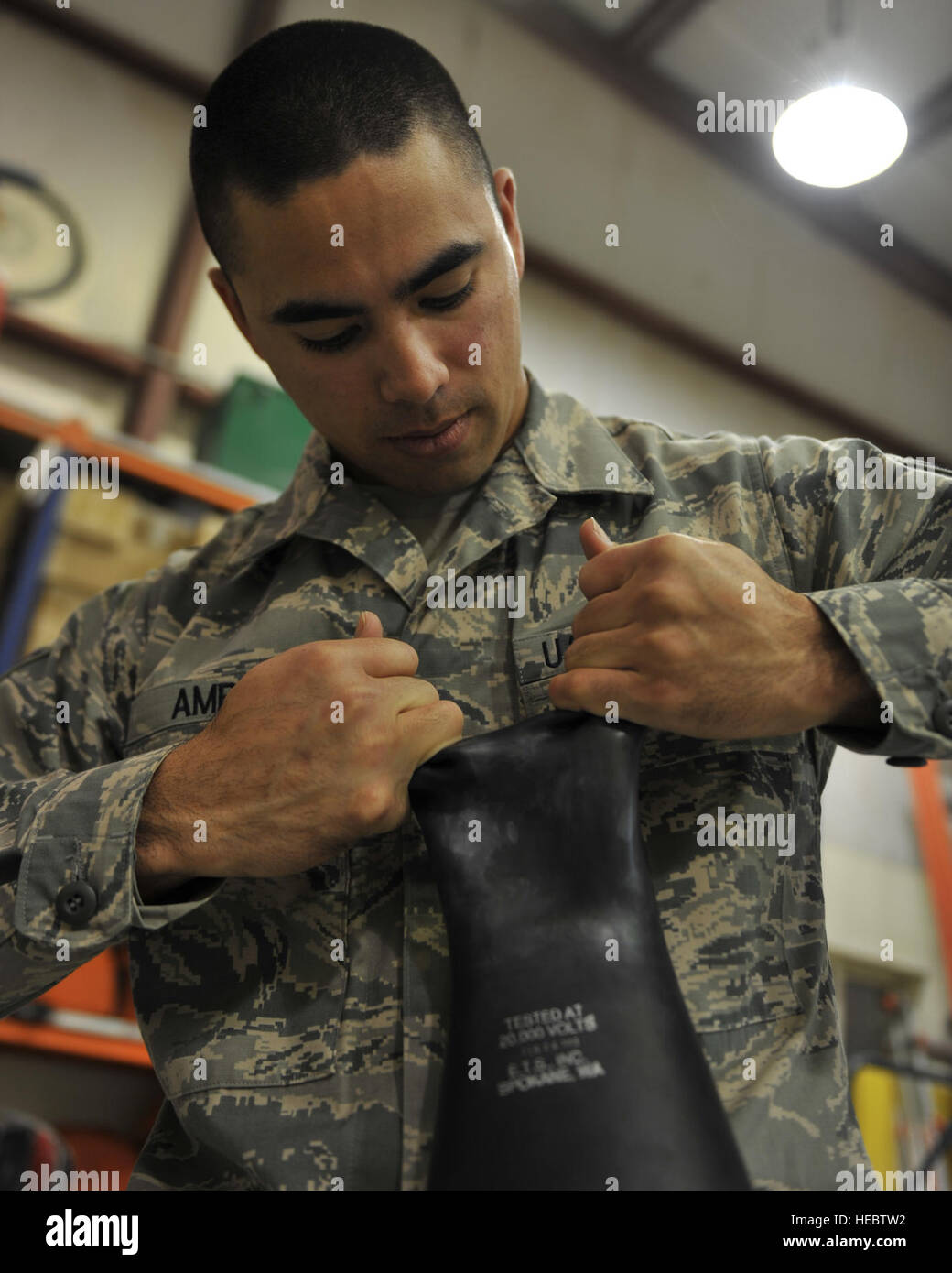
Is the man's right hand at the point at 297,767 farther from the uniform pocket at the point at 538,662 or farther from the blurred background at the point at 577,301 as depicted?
the blurred background at the point at 577,301

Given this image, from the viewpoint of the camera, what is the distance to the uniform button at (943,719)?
0.74 metres

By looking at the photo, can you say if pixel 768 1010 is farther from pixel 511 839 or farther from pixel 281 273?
pixel 281 273

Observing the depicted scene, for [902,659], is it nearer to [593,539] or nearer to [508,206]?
[593,539]

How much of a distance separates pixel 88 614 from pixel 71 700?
12 cm

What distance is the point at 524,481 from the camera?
40.5 inches

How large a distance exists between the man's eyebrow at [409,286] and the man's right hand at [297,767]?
32 cm

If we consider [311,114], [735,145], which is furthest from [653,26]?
[311,114]

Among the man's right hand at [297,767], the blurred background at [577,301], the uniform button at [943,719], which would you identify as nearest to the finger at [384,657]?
the man's right hand at [297,767]

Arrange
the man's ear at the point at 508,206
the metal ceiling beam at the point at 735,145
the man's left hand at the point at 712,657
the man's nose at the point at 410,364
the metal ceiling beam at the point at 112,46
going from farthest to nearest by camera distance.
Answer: the metal ceiling beam at the point at 735,145 → the metal ceiling beam at the point at 112,46 → the man's ear at the point at 508,206 → the man's nose at the point at 410,364 → the man's left hand at the point at 712,657

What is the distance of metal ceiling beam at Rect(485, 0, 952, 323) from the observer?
3219 millimetres

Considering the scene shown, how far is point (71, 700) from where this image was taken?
1.07 metres

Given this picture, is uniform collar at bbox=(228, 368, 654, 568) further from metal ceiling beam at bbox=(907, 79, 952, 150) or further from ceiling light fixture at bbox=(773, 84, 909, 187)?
metal ceiling beam at bbox=(907, 79, 952, 150)

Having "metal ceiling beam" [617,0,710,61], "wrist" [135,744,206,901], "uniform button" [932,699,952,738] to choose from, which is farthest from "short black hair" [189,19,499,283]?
"metal ceiling beam" [617,0,710,61]
